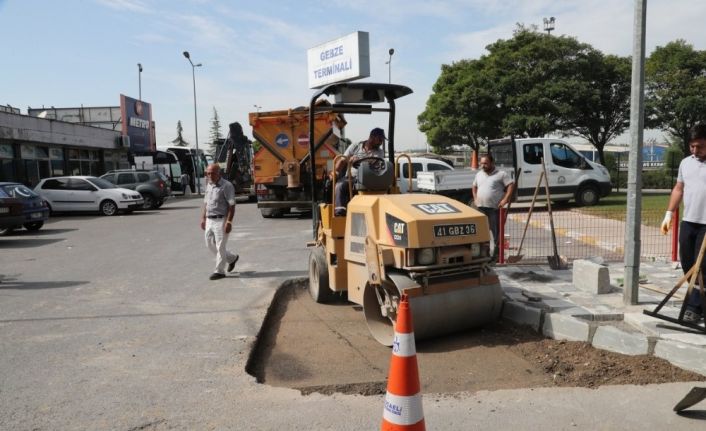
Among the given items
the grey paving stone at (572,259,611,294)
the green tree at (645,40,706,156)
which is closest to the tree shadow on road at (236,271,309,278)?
the grey paving stone at (572,259,611,294)

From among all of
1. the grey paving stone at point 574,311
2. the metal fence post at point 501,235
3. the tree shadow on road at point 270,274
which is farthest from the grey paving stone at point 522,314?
the tree shadow on road at point 270,274

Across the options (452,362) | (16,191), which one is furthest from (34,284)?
(16,191)

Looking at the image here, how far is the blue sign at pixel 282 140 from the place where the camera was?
1672cm

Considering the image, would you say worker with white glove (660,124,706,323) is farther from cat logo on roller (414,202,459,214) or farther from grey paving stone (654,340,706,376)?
cat logo on roller (414,202,459,214)

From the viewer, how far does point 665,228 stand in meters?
5.61

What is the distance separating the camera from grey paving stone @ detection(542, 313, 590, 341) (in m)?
4.98

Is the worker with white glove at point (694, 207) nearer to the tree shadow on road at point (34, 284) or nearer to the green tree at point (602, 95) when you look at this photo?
the tree shadow on road at point (34, 284)

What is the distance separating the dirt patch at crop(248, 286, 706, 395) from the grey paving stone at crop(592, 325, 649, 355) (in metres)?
0.07

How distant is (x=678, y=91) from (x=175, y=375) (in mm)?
26054

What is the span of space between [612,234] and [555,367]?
7.17m

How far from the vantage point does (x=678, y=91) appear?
2395 cm

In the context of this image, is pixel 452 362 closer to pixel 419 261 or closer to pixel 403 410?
pixel 419 261

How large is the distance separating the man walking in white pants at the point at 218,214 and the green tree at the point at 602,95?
67.8ft

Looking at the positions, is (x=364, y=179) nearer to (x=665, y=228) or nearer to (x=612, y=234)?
(x=665, y=228)
